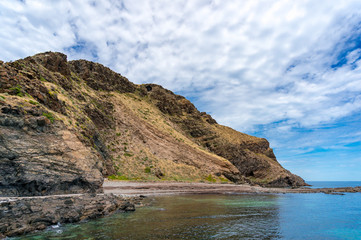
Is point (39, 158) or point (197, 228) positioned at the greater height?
point (39, 158)

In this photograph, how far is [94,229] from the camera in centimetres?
1650

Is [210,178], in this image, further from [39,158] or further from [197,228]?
[39,158]

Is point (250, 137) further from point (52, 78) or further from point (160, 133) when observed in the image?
point (52, 78)

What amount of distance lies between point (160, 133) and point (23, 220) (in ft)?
192

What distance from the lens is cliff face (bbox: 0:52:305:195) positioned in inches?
928

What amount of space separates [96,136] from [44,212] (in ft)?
105

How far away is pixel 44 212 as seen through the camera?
17078 millimetres

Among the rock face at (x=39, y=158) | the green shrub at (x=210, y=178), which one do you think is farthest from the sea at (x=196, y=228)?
the green shrub at (x=210, y=178)

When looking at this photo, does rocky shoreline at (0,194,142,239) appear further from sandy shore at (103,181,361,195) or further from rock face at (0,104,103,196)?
sandy shore at (103,181,361,195)

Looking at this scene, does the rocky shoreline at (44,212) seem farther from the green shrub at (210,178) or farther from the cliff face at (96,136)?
the green shrub at (210,178)

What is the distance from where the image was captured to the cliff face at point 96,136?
77.4 ft

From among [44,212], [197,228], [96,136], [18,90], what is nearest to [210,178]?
[96,136]

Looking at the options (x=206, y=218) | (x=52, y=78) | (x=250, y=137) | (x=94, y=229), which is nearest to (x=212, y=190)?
(x=206, y=218)

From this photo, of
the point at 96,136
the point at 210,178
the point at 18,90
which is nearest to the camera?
the point at 18,90
